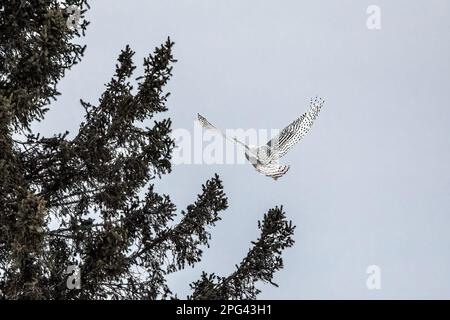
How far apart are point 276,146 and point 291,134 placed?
1019mm

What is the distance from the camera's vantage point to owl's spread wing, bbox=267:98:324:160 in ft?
52.5

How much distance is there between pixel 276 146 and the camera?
16.3 meters

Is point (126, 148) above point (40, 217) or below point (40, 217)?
above

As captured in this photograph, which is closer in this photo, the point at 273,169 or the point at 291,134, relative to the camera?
the point at 273,169

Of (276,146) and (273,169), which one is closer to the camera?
(273,169)

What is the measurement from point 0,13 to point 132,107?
11.1 feet

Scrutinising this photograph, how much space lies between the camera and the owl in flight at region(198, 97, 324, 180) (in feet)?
47.7

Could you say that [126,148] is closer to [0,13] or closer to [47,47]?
[47,47]

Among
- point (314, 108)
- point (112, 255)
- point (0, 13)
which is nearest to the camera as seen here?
point (112, 255)

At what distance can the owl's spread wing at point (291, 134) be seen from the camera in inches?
630
